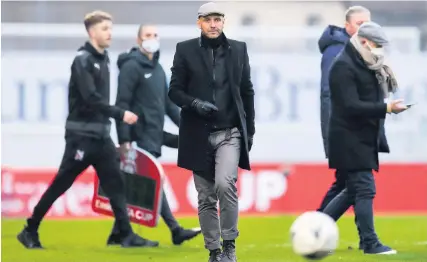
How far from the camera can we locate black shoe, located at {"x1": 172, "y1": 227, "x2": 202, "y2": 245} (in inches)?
458

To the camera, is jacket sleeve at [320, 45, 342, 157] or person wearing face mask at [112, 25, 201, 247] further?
person wearing face mask at [112, 25, 201, 247]

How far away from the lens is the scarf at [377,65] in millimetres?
10297

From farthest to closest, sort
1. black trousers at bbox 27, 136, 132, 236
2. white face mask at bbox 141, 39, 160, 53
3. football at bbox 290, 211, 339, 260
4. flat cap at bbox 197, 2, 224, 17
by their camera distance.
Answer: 1. white face mask at bbox 141, 39, 160, 53
2. black trousers at bbox 27, 136, 132, 236
3. flat cap at bbox 197, 2, 224, 17
4. football at bbox 290, 211, 339, 260

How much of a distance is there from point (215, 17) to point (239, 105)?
595mm

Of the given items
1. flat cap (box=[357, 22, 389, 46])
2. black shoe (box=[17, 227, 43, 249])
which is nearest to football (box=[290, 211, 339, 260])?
flat cap (box=[357, 22, 389, 46])

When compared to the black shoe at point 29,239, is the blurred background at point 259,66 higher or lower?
higher

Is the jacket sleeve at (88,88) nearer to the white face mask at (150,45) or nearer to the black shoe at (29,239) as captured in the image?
the white face mask at (150,45)

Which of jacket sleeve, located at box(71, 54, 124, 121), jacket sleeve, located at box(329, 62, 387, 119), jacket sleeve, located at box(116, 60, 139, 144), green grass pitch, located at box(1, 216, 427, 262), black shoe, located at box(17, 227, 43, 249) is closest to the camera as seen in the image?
jacket sleeve, located at box(329, 62, 387, 119)

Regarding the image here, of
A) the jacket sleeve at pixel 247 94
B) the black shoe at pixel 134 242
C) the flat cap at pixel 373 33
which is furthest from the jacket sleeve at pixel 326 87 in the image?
the jacket sleeve at pixel 247 94

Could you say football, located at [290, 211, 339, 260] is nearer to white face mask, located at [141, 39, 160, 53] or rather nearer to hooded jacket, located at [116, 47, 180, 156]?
hooded jacket, located at [116, 47, 180, 156]

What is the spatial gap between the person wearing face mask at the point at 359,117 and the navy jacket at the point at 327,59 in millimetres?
844

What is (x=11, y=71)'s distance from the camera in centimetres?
1712

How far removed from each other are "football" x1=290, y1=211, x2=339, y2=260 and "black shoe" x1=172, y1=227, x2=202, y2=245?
290cm

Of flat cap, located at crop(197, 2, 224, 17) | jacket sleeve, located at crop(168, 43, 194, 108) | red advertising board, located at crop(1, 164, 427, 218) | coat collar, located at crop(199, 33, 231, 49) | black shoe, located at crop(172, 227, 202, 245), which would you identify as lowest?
red advertising board, located at crop(1, 164, 427, 218)
